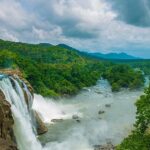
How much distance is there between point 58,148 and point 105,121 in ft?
49.9

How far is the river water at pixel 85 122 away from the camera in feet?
130

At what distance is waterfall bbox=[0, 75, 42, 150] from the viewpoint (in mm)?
34138

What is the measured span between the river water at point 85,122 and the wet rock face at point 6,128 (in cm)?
674

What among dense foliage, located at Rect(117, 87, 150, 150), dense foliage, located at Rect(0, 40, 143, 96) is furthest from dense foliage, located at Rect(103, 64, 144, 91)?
dense foliage, located at Rect(117, 87, 150, 150)

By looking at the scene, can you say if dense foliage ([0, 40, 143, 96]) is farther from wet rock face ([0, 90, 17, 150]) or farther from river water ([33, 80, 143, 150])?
wet rock face ([0, 90, 17, 150])

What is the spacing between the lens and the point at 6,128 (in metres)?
29.9

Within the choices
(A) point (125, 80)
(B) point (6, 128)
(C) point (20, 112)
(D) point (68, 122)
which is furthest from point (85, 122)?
(A) point (125, 80)

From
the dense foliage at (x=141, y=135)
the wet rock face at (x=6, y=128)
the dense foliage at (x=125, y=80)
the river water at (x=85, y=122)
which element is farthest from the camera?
the dense foliage at (x=125, y=80)

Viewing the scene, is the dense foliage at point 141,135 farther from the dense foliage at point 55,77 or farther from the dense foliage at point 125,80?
the dense foliage at point 125,80

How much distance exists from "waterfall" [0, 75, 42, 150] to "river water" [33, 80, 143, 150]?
2.20m

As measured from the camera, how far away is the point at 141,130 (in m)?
22.8

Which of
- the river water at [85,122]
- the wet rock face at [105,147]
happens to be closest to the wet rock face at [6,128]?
the river water at [85,122]

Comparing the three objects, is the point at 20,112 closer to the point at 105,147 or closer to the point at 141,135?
the point at 105,147

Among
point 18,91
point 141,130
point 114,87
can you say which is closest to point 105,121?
point 18,91
